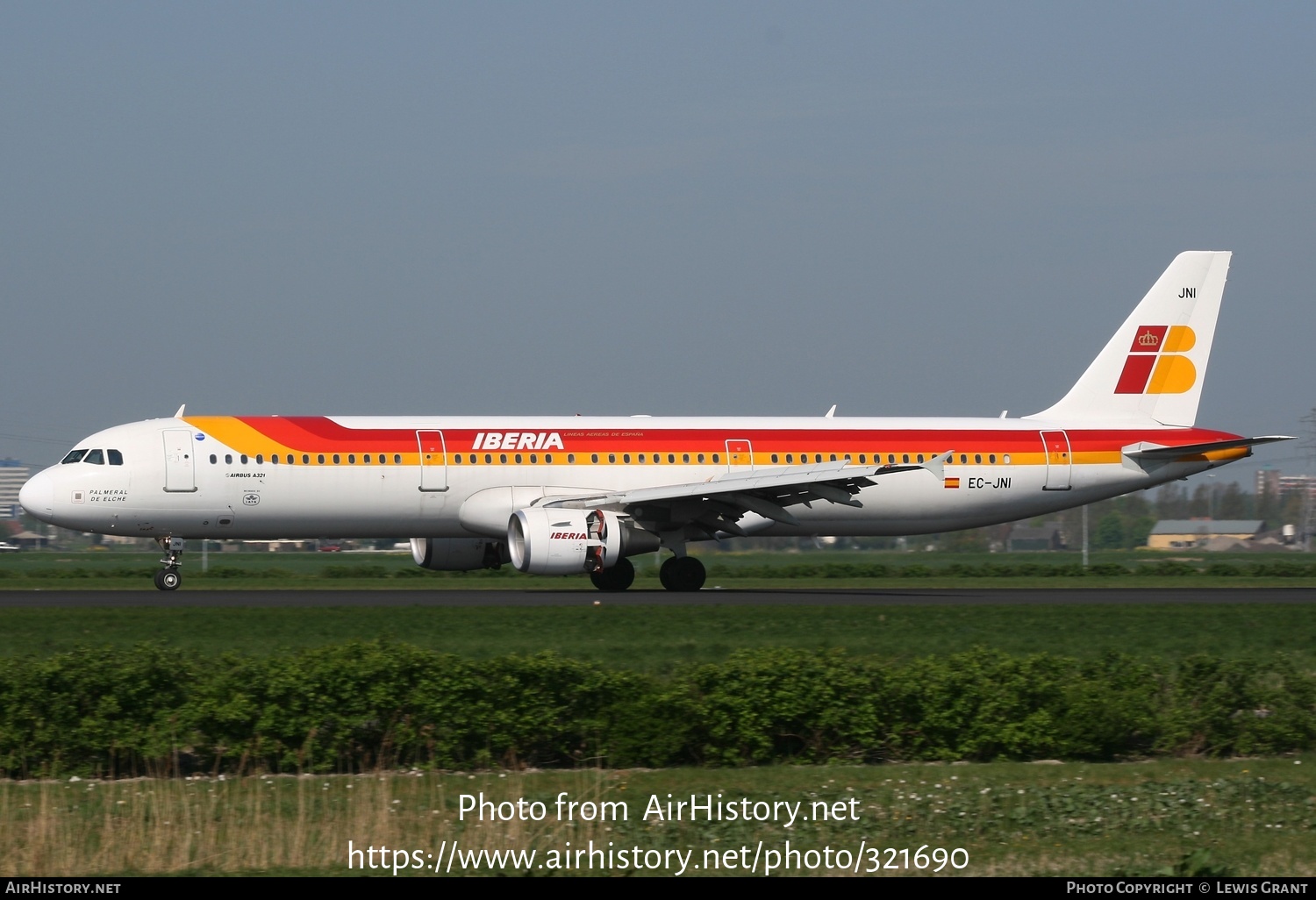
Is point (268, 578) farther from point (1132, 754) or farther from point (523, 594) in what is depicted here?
point (1132, 754)

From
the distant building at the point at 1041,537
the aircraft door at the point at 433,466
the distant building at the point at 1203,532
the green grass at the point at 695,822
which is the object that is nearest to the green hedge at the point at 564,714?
the green grass at the point at 695,822

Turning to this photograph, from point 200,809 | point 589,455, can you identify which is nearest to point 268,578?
point 589,455

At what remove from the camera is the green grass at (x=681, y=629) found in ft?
73.2

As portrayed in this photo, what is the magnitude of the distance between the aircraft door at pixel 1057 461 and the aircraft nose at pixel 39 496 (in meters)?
24.1

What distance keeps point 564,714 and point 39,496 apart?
946 inches

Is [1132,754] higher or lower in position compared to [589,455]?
lower

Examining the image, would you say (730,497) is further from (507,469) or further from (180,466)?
(180,466)

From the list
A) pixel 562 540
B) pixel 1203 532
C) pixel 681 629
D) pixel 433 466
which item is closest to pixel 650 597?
pixel 562 540

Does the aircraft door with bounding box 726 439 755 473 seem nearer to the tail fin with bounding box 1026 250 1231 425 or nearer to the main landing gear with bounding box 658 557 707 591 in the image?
the main landing gear with bounding box 658 557 707 591

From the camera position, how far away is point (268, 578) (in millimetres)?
45625

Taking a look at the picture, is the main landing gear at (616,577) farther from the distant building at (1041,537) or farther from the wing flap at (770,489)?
the distant building at (1041,537)

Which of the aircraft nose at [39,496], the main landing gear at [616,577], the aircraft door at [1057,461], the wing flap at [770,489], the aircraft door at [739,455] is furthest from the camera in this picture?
the aircraft door at [1057,461]

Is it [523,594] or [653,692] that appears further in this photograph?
[523,594]
